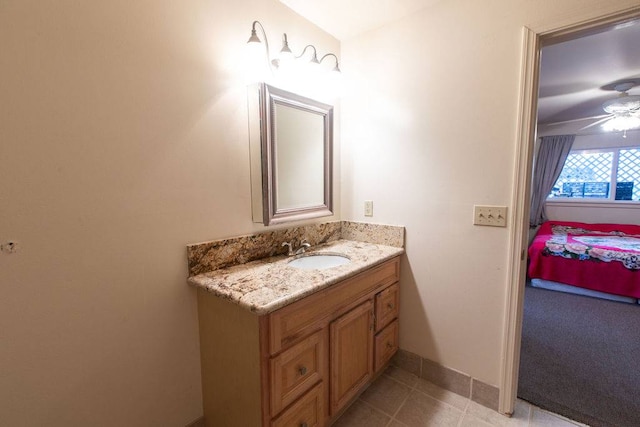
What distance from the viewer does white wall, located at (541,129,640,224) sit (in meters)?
4.12

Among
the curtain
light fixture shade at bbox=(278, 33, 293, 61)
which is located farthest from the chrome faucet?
the curtain

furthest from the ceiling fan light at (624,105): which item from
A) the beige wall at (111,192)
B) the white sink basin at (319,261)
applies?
the beige wall at (111,192)

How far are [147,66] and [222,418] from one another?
1.48 metres

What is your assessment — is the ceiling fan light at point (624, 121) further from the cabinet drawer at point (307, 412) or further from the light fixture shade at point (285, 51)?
the cabinet drawer at point (307, 412)

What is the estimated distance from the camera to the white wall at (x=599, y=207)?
4.12 meters

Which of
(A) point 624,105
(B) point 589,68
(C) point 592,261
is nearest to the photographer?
(B) point 589,68

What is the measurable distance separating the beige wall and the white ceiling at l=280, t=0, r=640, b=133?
56 centimetres

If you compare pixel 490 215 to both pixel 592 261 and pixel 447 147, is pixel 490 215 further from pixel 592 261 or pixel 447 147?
pixel 592 261

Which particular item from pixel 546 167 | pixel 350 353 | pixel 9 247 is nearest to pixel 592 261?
pixel 546 167

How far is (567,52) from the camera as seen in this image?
7.07 ft

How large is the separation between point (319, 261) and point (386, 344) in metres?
0.66

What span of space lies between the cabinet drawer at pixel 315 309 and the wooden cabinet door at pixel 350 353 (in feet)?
0.25

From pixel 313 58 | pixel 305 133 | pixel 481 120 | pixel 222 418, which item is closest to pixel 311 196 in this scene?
pixel 305 133

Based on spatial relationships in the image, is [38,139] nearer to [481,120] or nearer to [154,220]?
[154,220]
